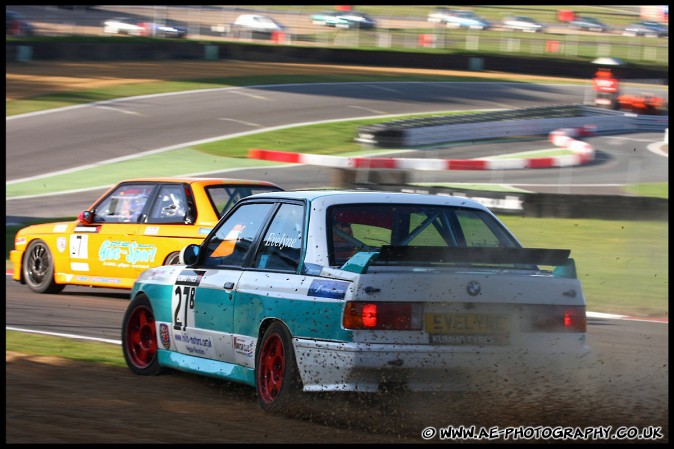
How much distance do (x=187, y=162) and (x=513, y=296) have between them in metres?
22.0

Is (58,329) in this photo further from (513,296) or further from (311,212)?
→ (513,296)

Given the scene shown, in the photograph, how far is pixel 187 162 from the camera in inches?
1071

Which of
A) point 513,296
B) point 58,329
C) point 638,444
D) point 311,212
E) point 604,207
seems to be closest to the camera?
point 638,444

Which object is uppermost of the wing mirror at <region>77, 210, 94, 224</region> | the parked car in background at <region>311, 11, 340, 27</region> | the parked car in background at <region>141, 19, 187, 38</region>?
the parked car in background at <region>311, 11, 340, 27</region>

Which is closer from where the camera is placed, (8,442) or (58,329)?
(8,442)

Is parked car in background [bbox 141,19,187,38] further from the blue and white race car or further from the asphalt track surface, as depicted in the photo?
the blue and white race car

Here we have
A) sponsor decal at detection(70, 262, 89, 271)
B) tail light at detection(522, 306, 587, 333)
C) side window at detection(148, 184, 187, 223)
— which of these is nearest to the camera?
tail light at detection(522, 306, 587, 333)

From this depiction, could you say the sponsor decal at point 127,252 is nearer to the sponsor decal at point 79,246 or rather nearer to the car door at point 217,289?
the sponsor decal at point 79,246

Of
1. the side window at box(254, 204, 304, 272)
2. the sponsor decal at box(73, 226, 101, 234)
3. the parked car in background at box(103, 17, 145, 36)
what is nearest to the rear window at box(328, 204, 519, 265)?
the side window at box(254, 204, 304, 272)

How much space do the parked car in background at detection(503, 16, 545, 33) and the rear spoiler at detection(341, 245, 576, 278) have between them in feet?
198

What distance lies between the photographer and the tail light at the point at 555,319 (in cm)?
586

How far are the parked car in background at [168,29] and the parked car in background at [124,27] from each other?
617 millimetres

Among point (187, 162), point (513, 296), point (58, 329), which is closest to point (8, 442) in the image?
point (513, 296)

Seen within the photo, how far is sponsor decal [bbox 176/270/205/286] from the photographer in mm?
7191
